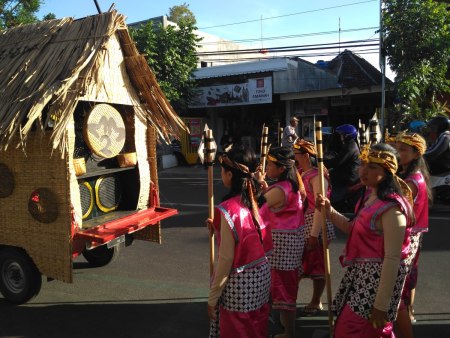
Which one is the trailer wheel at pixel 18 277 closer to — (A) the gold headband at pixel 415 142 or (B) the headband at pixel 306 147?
(B) the headband at pixel 306 147

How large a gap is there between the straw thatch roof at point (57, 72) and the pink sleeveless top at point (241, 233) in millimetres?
1816

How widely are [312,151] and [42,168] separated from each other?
7.95 feet

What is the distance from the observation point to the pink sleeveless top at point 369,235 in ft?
7.61

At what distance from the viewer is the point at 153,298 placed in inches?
172

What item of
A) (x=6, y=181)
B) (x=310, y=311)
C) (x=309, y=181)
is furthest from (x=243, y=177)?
(x=6, y=181)

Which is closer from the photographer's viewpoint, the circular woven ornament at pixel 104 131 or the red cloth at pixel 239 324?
the red cloth at pixel 239 324

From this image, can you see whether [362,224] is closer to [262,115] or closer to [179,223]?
[179,223]

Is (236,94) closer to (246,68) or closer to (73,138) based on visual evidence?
(246,68)

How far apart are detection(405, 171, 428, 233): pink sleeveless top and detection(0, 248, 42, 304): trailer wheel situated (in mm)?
3413

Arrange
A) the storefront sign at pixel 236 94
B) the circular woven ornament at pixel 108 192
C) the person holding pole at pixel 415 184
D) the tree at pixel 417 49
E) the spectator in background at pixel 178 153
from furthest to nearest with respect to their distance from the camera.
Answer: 1. the spectator in background at pixel 178 153
2. the storefront sign at pixel 236 94
3. the tree at pixel 417 49
4. the circular woven ornament at pixel 108 192
5. the person holding pole at pixel 415 184

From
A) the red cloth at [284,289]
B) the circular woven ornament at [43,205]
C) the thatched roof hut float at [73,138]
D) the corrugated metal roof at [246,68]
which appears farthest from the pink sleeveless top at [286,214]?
the corrugated metal roof at [246,68]

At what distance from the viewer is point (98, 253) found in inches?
212

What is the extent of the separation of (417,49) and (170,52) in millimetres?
7874

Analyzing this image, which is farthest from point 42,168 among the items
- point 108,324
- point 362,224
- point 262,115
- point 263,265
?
point 262,115
